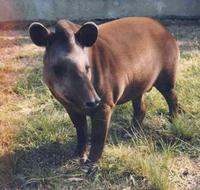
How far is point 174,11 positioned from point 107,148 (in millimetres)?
4109

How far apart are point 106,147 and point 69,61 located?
1.35 m

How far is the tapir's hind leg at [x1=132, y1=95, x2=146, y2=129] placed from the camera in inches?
218

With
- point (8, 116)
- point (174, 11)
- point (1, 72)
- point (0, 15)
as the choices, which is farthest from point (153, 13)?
point (8, 116)

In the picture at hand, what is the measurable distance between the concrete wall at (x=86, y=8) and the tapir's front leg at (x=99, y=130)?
A: 4216 millimetres

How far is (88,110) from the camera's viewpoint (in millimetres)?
4438

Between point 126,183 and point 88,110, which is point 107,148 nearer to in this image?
point 126,183

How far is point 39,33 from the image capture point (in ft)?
13.8

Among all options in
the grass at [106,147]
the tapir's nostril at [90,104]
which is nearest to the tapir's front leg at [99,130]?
the grass at [106,147]

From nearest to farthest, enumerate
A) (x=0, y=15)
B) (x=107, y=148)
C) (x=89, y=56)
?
(x=89, y=56), (x=107, y=148), (x=0, y=15)

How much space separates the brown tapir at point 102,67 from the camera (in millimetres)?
4133

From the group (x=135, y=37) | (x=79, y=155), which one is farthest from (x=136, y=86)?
(x=79, y=155)

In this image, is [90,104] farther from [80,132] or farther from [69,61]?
[80,132]

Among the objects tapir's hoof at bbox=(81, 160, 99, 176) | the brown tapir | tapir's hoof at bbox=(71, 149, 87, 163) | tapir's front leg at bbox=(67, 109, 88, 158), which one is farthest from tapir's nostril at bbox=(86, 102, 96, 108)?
tapir's hoof at bbox=(71, 149, 87, 163)

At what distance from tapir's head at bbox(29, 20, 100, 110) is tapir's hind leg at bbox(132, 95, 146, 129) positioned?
1.30 m
